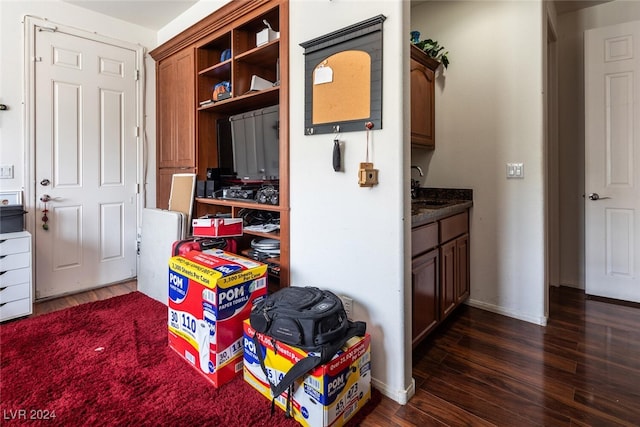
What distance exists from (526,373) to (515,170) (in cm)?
143

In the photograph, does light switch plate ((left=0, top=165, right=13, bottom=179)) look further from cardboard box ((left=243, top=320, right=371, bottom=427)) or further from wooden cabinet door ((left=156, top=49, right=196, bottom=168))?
cardboard box ((left=243, top=320, right=371, bottom=427))

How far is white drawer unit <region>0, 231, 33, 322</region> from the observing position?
2436 millimetres

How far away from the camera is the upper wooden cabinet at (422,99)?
256 cm

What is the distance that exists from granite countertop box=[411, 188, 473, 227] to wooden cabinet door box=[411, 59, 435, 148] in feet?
1.37

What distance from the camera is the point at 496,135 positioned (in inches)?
104

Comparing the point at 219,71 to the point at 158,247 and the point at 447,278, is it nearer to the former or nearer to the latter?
the point at 158,247

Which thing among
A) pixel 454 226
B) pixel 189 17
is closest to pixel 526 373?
pixel 454 226

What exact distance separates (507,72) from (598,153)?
3.93 ft

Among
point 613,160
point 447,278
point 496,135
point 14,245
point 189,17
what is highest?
point 189,17

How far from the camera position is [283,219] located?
2.11 m

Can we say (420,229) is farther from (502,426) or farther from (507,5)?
(507,5)

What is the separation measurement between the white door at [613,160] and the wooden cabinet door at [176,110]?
3.51 metres

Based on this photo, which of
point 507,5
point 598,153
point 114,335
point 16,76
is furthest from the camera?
point 598,153

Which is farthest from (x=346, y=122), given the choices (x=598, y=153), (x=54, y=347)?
(x=598, y=153)
